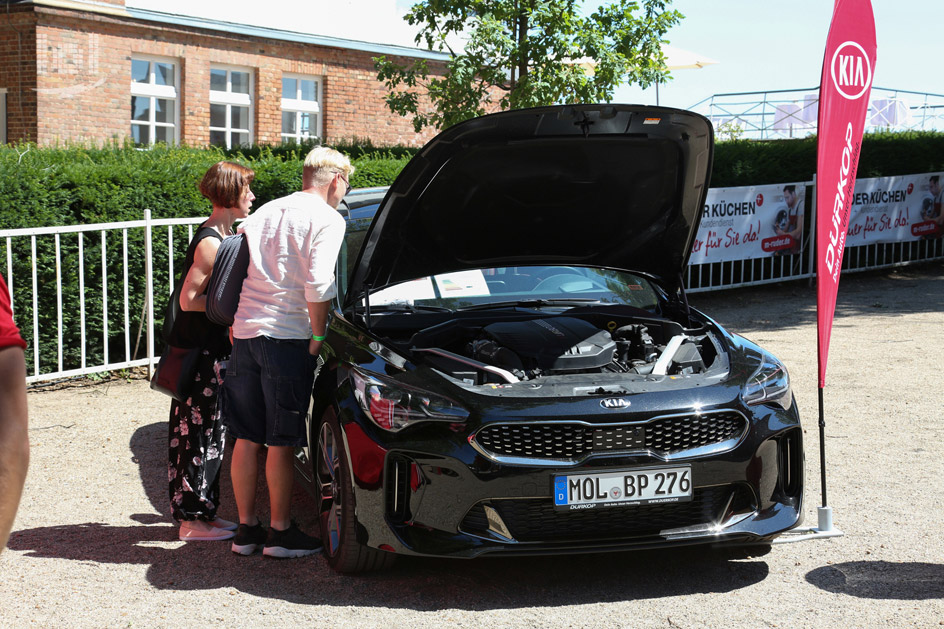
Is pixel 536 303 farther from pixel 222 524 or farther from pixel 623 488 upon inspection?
pixel 222 524

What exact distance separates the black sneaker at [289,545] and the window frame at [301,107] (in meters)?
18.0

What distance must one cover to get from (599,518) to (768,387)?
3.08 ft

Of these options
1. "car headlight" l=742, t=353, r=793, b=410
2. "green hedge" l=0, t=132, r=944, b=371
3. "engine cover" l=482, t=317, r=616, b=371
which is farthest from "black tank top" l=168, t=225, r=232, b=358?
"green hedge" l=0, t=132, r=944, b=371

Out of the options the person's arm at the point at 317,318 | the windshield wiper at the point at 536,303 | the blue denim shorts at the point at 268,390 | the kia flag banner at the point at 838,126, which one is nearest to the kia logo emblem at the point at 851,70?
the kia flag banner at the point at 838,126

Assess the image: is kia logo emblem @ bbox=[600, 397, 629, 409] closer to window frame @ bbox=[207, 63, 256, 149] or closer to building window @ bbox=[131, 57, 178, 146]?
building window @ bbox=[131, 57, 178, 146]

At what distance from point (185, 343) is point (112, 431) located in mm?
2449

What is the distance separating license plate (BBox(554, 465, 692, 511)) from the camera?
4070 millimetres

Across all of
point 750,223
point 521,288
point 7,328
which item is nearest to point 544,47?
point 750,223

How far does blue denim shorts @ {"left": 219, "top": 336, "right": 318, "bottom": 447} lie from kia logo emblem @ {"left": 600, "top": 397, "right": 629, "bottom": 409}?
144 centimetres

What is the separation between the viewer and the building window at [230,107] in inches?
830

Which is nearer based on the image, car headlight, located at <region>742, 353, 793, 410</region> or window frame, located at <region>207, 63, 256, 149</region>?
car headlight, located at <region>742, 353, 793, 410</region>

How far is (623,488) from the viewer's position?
4.12m

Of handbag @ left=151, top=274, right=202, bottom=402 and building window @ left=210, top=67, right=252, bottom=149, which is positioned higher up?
building window @ left=210, top=67, right=252, bottom=149

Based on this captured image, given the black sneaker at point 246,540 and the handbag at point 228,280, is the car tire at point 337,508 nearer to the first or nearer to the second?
the black sneaker at point 246,540
